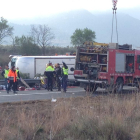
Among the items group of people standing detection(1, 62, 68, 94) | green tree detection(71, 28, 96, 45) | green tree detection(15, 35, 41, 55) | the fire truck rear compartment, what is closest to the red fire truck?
the fire truck rear compartment

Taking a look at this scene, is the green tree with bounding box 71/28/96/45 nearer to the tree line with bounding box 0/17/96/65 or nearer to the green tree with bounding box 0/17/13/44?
the tree line with bounding box 0/17/96/65

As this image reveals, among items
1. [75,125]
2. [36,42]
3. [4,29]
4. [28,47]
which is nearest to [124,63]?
[75,125]

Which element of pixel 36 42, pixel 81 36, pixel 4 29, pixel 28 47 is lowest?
pixel 28 47

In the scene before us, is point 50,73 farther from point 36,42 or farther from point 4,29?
point 4,29

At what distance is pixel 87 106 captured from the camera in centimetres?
1062

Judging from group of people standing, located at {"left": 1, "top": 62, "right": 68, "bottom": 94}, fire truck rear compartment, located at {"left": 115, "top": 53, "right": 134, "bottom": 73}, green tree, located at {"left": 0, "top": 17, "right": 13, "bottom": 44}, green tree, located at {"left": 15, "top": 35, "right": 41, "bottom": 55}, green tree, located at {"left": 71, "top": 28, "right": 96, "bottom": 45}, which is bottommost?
group of people standing, located at {"left": 1, "top": 62, "right": 68, "bottom": 94}

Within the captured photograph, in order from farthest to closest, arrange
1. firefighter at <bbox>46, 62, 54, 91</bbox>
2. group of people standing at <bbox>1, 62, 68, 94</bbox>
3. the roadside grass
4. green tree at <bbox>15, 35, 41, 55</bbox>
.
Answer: green tree at <bbox>15, 35, 41, 55</bbox> < firefighter at <bbox>46, 62, 54, 91</bbox> < group of people standing at <bbox>1, 62, 68, 94</bbox> < the roadside grass

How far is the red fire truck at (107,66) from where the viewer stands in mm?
19000

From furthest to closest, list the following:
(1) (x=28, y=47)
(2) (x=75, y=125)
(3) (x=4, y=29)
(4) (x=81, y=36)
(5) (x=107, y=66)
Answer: (3) (x=4, y=29) → (4) (x=81, y=36) → (1) (x=28, y=47) → (5) (x=107, y=66) → (2) (x=75, y=125)

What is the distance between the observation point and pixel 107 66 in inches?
746

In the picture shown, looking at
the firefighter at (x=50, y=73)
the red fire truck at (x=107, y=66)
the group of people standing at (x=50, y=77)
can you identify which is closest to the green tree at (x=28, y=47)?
the group of people standing at (x=50, y=77)

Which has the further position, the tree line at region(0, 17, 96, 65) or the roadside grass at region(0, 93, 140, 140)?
the tree line at region(0, 17, 96, 65)

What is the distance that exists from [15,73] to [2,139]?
484 inches

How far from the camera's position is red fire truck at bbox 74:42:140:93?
19.0 meters
